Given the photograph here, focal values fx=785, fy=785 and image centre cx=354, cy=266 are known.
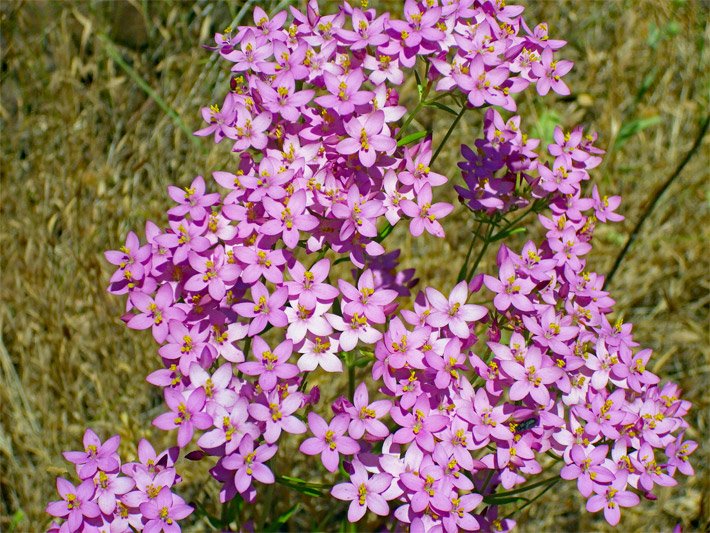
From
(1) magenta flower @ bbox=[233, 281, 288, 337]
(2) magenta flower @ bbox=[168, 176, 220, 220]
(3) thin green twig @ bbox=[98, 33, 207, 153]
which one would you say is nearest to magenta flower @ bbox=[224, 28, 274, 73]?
(2) magenta flower @ bbox=[168, 176, 220, 220]

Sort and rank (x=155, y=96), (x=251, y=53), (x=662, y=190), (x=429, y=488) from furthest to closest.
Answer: (x=155, y=96) → (x=662, y=190) → (x=251, y=53) → (x=429, y=488)

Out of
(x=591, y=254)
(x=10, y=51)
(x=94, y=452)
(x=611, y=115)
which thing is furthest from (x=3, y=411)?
(x=611, y=115)

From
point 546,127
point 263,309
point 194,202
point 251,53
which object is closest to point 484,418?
point 263,309

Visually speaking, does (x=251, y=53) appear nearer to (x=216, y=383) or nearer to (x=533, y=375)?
(x=216, y=383)

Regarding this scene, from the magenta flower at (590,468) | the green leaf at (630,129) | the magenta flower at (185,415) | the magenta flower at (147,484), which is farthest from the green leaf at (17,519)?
the green leaf at (630,129)

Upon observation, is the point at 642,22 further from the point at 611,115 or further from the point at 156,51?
A: the point at 156,51

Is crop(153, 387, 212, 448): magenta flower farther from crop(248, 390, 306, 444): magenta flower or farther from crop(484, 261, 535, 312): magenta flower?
crop(484, 261, 535, 312): magenta flower
